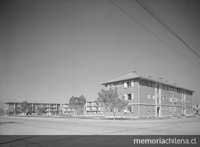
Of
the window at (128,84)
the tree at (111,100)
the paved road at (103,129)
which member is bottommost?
the paved road at (103,129)

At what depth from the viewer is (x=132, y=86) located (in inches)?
1609

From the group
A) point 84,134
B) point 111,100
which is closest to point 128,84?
point 111,100

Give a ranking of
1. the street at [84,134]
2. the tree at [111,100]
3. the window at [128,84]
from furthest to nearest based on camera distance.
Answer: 1. the window at [128,84]
2. the tree at [111,100]
3. the street at [84,134]

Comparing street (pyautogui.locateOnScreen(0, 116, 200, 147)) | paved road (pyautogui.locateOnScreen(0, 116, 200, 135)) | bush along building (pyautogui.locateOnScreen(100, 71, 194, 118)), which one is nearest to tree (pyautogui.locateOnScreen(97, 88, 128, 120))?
bush along building (pyautogui.locateOnScreen(100, 71, 194, 118))

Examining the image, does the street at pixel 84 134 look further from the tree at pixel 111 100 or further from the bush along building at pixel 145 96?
the bush along building at pixel 145 96

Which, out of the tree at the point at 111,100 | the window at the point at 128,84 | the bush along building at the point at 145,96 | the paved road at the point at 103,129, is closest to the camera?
the paved road at the point at 103,129

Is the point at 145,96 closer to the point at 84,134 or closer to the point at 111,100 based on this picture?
the point at 111,100

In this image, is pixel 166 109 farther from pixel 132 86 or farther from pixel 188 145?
pixel 188 145

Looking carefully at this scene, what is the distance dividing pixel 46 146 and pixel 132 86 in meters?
33.1

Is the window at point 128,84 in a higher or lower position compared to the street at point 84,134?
higher

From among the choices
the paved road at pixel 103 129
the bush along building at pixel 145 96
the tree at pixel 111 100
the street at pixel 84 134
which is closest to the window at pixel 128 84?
the bush along building at pixel 145 96

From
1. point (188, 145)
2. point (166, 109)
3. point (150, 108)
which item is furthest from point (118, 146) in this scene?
point (166, 109)

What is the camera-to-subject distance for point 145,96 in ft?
136

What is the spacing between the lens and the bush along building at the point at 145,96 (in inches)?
1564
